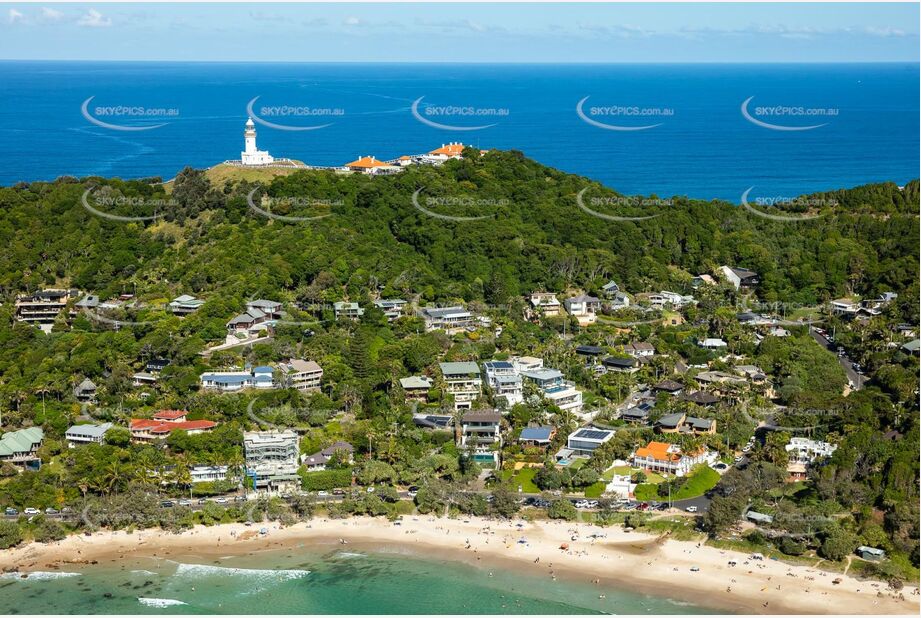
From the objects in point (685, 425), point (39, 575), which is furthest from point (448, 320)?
point (39, 575)

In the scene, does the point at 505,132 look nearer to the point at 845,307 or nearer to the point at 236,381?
the point at 845,307

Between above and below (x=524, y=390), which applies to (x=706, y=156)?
above

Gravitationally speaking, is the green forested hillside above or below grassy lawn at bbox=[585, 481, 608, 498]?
above

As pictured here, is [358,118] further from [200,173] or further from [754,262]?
[754,262]

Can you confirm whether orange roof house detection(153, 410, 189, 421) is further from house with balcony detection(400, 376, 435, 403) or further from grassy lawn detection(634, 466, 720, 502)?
grassy lawn detection(634, 466, 720, 502)

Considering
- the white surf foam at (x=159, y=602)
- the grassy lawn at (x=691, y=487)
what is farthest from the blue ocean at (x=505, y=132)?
the white surf foam at (x=159, y=602)

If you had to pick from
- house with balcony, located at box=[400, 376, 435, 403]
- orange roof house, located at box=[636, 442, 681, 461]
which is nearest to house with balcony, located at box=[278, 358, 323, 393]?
house with balcony, located at box=[400, 376, 435, 403]

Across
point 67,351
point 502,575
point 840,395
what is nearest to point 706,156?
point 840,395


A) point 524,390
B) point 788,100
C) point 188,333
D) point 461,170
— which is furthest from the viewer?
point 788,100
